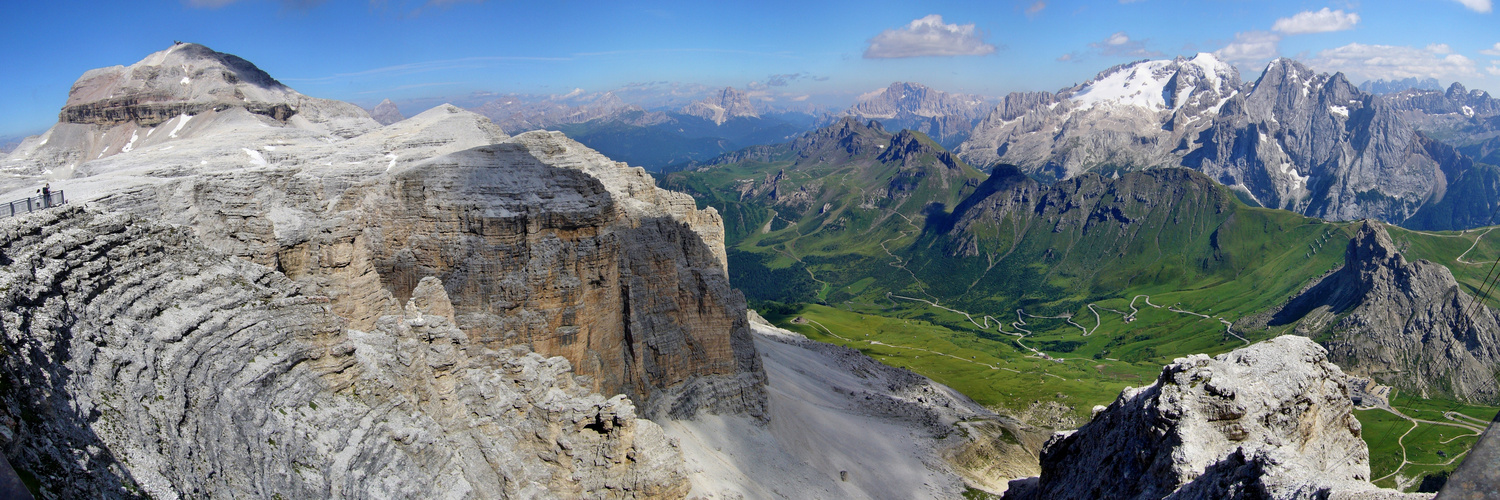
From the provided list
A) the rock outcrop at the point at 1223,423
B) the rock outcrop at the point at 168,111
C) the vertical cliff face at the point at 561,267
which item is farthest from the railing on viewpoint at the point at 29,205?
the rock outcrop at the point at 168,111

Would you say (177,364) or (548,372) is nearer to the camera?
(177,364)

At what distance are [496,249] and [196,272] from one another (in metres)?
27.8

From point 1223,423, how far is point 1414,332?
8071 inches

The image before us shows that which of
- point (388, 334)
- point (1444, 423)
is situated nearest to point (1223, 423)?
point (388, 334)

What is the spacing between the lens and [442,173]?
48.2 meters

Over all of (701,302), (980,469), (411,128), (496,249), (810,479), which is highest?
(411,128)

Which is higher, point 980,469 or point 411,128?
point 411,128

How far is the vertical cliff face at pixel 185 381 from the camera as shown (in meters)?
13.5

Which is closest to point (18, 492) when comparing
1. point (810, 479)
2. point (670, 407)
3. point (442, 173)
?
point (442, 173)

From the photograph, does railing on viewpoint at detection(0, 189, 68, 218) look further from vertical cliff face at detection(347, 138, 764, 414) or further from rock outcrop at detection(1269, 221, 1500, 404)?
rock outcrop at detection(1269, 221, 1500, 404)

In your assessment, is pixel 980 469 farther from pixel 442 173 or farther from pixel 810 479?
pixel 442 173

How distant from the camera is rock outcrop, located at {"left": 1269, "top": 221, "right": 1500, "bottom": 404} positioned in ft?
522

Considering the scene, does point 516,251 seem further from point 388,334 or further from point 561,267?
point 388,334

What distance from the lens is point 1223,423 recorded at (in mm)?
29406
